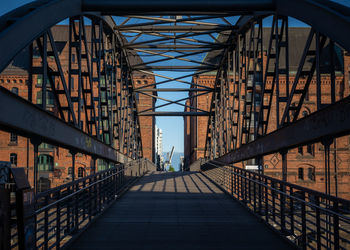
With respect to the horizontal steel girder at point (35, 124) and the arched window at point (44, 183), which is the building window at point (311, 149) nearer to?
the arched window at point (44, 183)

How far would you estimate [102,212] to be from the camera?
8.37 meters

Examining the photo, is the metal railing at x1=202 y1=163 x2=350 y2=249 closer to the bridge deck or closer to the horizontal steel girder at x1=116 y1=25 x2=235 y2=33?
the bridge deck

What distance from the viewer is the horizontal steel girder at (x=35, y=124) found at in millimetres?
5234

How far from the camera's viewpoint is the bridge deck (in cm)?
580

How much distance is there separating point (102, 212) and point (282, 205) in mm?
3979

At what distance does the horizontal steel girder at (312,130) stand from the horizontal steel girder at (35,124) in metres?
4.87

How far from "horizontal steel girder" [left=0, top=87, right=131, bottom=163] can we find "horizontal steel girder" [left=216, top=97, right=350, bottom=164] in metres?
4.87

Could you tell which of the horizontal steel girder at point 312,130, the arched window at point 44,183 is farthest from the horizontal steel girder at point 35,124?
the arched window at point 44,183

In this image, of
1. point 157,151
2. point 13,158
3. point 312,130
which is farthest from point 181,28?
point 157,151

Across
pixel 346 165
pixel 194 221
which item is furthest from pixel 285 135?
pixel 346 165

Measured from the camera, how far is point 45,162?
35625 millimetres

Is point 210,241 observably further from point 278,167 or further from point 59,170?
point 59,170

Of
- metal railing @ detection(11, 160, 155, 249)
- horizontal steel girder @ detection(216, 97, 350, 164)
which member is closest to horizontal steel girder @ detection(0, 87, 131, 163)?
metal railing @ detection(11, 160, 155, 249)

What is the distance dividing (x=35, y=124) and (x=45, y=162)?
103 feet
